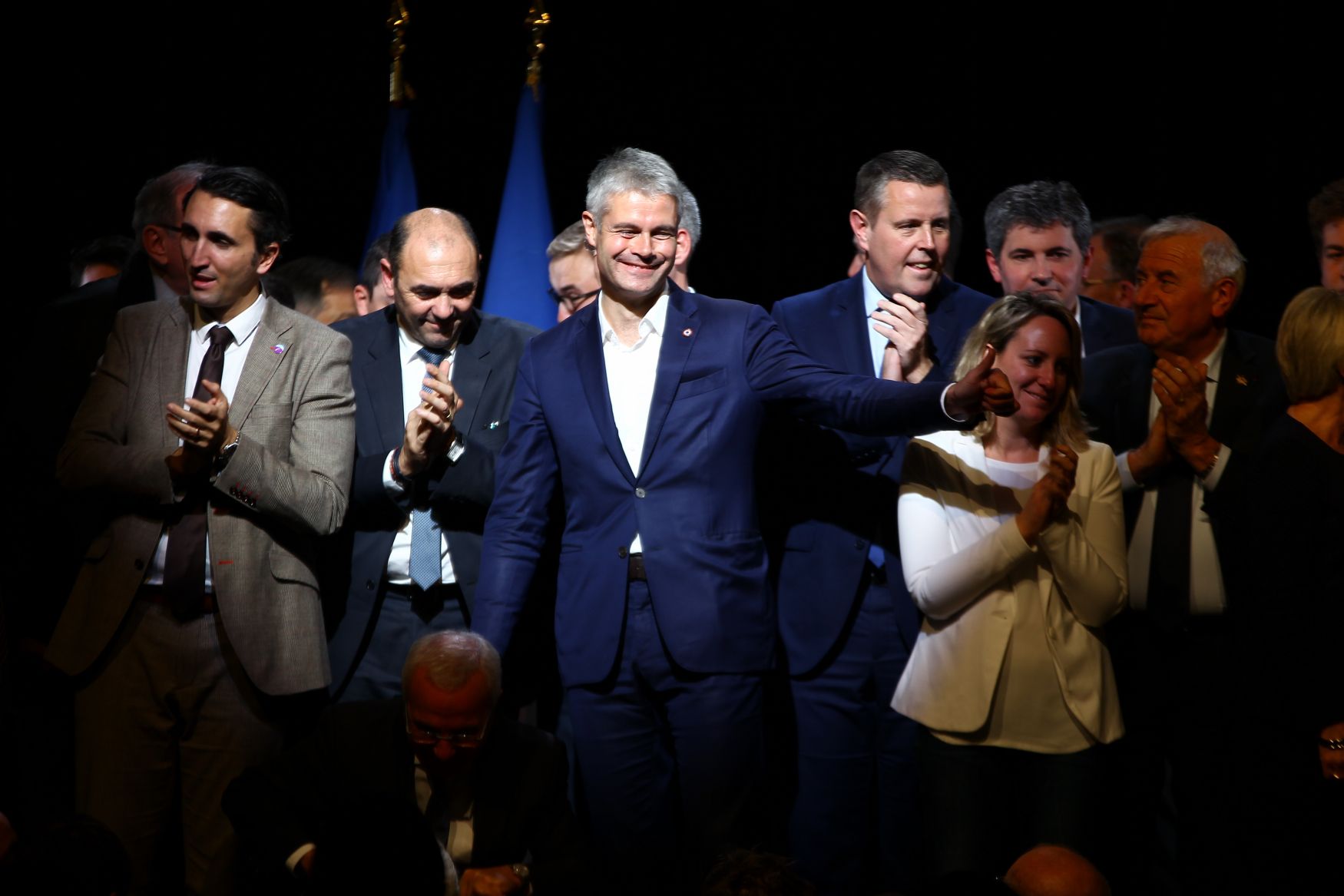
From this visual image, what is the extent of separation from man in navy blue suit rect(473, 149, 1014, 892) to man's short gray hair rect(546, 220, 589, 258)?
98 cm

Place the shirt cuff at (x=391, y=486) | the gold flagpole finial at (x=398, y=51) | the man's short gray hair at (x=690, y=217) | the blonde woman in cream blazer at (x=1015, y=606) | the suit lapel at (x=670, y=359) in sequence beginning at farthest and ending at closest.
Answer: the gold flagpole finial at (x=398, y=51) → the man's short gray hair at (x=690, y=217) → the shirt cuff at (x=391, y=486) → the suit lapel at (x=670, y=359) → the blonde woman in cream blazer at (x=1015, y=606)

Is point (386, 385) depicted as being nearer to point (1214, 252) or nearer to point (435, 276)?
point (435, 276)

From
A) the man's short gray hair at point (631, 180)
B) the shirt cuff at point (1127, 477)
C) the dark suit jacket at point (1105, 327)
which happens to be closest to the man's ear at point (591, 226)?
the man's short gray hair at point (631, 180)

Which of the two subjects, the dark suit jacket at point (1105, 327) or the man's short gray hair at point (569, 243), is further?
the man's short gray hair at point (569, 243)

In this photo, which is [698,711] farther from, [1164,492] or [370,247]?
[370,247]

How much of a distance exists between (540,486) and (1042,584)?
116 cm

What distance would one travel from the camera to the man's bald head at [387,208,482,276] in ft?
11.8

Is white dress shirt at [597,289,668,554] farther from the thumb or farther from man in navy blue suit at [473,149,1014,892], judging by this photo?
the thumb

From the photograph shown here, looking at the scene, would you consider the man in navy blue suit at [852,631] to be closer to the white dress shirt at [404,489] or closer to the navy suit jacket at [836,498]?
the navy suit jacket at [836,498]

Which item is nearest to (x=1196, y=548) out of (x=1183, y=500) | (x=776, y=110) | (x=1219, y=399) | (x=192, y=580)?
(x=1183, y=500)

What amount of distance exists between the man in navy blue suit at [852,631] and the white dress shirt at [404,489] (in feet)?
2.71

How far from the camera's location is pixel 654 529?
313 cm

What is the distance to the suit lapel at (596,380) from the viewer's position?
10.4 feet

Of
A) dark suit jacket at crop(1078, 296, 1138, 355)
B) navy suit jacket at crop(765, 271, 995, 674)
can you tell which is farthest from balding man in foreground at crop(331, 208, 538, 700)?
dark suit jacket at crop(1078, 296, 1138, 355)
